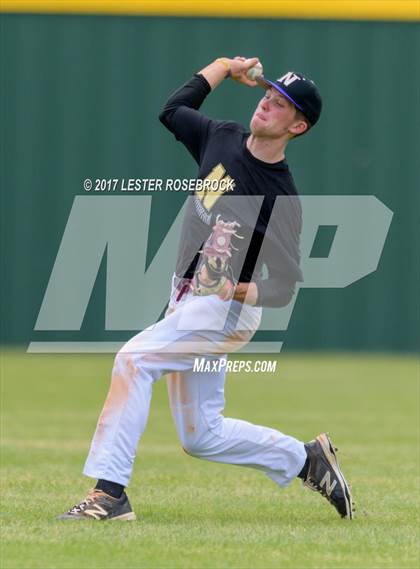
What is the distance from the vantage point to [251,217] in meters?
5.78

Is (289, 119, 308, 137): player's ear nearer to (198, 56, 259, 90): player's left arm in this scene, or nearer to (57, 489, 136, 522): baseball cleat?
(198, 56, 259, 90): player's left arm

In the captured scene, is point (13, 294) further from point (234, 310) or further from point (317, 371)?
point (234, 310)

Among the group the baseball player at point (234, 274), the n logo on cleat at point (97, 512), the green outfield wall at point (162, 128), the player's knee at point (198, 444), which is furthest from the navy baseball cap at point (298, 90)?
the green outfield wall at point (162, 128)

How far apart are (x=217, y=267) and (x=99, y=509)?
110 cm

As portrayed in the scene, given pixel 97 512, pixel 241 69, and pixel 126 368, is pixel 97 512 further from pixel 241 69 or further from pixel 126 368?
pixel 241 69

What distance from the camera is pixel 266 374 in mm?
12477

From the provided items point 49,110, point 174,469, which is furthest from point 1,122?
point 174,469

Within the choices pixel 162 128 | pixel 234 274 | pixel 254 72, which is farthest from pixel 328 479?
pixel 162 128

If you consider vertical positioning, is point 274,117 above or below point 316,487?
above

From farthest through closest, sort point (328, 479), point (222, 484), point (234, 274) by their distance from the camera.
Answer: point (222, 484), point (328, 479), point (234, 274)

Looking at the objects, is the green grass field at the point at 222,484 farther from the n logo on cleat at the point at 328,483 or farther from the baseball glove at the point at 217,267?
the baseball glove at the point at 217,267

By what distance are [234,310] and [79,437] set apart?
10.7 ft

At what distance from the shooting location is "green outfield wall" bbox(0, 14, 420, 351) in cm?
1323

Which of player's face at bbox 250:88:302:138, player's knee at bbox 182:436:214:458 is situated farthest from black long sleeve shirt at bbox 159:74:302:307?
player's knee at bbox 182:436:214:458
